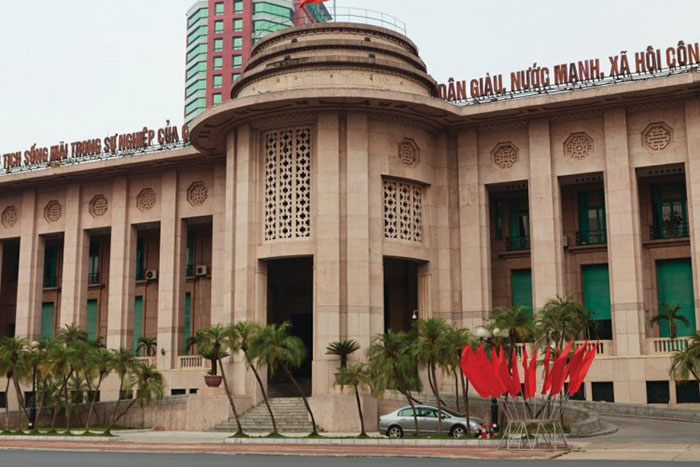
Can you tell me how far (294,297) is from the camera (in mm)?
51812

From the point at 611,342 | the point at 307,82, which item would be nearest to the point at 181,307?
the point at 307,82

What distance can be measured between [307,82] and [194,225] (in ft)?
55.3

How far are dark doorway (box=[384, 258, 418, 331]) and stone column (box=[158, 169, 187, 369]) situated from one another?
479 inches

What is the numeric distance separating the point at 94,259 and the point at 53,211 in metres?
5.13

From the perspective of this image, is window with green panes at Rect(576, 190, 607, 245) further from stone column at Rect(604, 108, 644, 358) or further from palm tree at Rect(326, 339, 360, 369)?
palm tree at Rect(326, 339, 360, 369)

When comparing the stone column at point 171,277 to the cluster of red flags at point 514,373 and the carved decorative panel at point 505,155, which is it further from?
the cluster of red flags at point 514,373

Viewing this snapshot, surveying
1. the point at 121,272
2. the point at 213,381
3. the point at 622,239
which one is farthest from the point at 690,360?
the point at 121,272

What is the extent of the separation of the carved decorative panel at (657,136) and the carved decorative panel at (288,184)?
655 inches

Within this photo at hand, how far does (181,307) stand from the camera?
51719 millimetres

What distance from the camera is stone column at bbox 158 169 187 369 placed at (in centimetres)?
5075

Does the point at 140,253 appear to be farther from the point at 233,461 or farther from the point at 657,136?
the point at 233,461

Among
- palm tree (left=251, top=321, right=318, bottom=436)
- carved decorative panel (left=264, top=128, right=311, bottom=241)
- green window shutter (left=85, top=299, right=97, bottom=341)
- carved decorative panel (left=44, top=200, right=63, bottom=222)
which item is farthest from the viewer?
green window shutter (left=85, top=299, right=97, bottom=341)

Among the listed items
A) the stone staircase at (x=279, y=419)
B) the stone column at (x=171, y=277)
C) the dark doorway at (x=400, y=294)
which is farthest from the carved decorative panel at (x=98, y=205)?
the stone staircase at (x=279, y=419)

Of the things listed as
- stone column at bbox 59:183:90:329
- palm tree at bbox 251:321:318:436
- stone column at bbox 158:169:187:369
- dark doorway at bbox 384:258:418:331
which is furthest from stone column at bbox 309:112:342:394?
stone column at bbox 59:183:90:329
